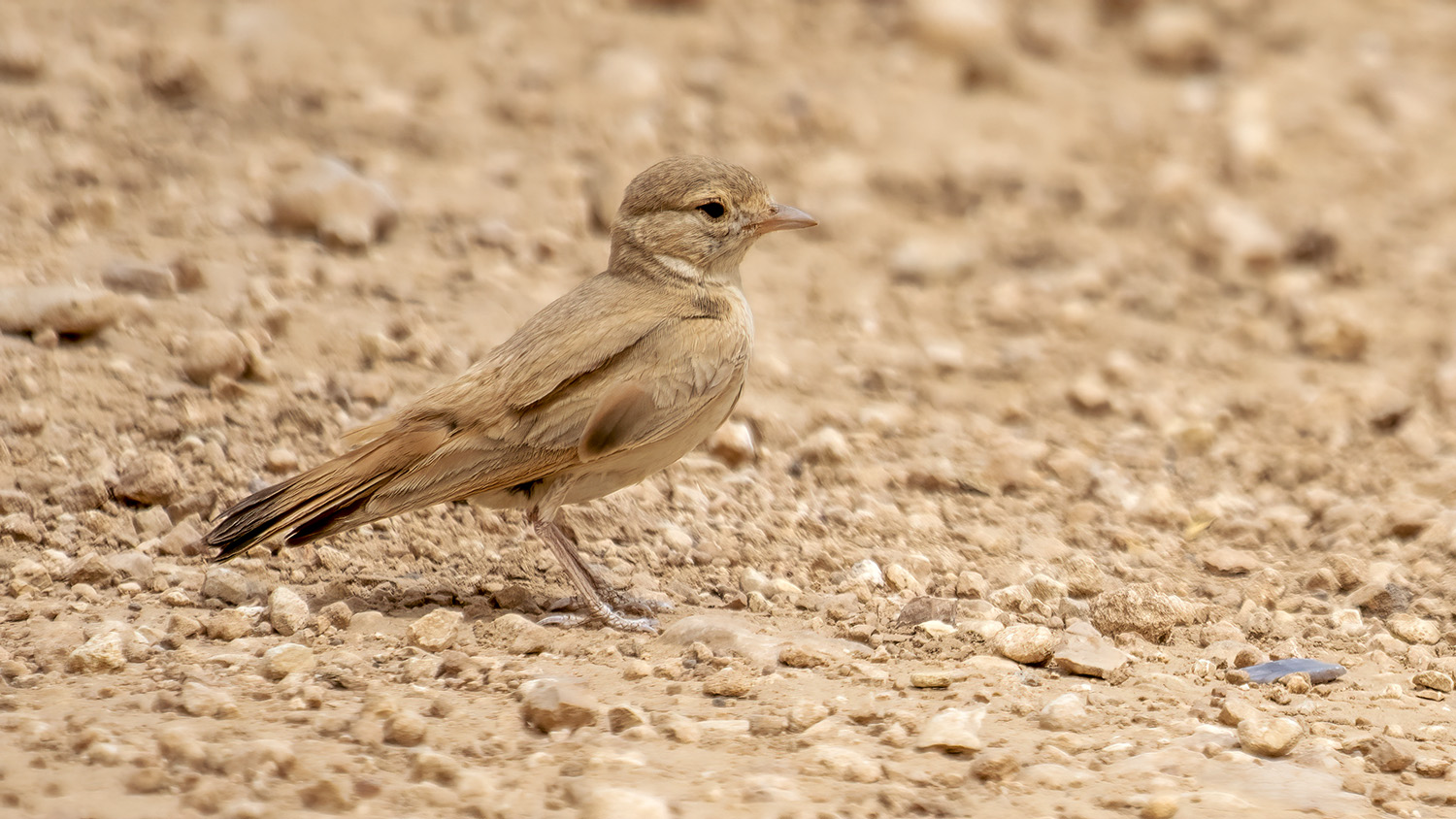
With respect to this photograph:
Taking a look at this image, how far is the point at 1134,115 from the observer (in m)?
8.78

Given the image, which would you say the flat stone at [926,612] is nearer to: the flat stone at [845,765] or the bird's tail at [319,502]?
the flat stone at [845,765]

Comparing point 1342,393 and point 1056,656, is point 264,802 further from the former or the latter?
point 1342,393

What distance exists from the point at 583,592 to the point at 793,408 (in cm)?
185

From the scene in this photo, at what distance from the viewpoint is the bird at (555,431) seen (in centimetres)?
414

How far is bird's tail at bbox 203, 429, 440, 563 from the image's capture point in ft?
13.4

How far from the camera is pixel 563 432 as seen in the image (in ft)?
13.9

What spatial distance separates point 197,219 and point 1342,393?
4.87 metres

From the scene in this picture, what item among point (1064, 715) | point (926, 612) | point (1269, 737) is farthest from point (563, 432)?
point (1269, 737)

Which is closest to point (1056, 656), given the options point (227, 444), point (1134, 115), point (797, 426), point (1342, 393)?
point (797, 426)

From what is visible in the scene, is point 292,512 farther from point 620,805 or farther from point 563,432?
point 620,805

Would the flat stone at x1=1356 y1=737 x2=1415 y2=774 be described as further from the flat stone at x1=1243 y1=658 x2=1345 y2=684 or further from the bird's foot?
the bird's foot

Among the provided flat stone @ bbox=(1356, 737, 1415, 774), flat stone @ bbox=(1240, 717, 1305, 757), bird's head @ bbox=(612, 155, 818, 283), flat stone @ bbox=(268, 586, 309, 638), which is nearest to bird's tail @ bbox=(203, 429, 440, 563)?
flat stone @ bbox=(268, 586, 309, 638)

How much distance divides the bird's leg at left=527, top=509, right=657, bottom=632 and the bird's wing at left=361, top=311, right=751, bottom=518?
0.58ft

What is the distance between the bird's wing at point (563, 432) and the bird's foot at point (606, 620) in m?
0.40
